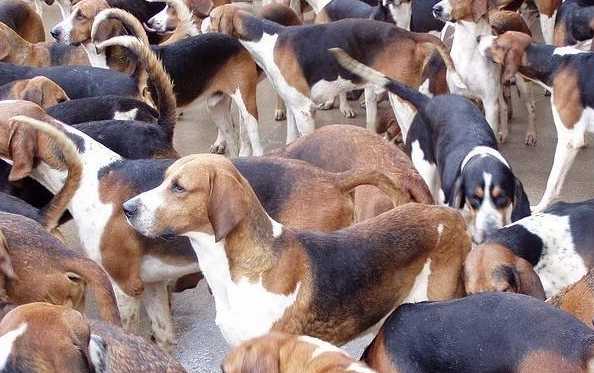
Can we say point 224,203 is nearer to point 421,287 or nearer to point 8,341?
point 421,287

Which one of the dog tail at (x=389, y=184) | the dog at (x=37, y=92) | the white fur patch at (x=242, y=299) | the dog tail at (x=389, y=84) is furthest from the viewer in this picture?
the dog tail at (x=389, y=84)

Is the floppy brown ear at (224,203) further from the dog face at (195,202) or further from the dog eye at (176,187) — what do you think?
the dog eye at (176,187)

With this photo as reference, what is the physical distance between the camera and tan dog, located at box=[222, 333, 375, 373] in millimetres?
3049

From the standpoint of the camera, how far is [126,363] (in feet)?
11.5

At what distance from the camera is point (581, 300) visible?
4152mm

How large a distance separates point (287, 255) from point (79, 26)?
405 cm

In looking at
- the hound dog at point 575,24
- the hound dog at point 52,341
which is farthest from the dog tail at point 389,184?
the hound dog at point 575,24

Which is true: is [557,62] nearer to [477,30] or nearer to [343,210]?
[477,30]

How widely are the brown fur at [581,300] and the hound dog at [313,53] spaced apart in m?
3.16

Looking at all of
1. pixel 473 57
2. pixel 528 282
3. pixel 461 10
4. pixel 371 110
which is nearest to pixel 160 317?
pixel 528 282

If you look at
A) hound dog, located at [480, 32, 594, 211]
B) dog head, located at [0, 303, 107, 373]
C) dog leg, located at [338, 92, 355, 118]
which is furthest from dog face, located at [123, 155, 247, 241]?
dog leg, located at [338, 92, 355, 118]

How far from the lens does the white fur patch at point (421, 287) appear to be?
4.39 meters

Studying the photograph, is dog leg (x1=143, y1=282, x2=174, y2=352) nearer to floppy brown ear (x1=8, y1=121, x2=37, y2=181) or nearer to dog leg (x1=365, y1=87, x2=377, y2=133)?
floppy brown ear (x1=8, y1=121, x2=37, y2=181)

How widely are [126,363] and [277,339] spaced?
0.64 m
